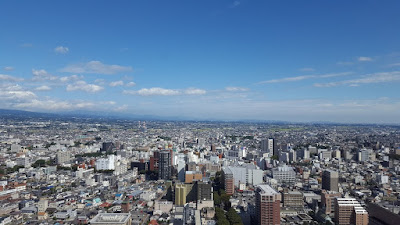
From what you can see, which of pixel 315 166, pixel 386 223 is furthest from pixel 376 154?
pixel 386 223

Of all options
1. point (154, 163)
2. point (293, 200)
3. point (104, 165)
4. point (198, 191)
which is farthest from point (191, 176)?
point (104, 165)

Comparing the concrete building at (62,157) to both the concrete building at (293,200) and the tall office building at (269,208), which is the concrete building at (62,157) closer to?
the concrete building at (293,200)

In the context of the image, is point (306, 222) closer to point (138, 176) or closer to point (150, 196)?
point (150, 196)

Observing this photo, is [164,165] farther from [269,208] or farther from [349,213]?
[349,213]

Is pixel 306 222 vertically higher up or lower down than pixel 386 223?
lower down

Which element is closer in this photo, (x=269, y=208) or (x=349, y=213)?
(x=269, y=208)

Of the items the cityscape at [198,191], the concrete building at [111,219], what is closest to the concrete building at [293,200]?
the cityscape at [198,191]

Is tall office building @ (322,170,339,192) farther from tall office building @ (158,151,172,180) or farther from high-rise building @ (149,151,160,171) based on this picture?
high-rise building @ (149,151,160,171)
